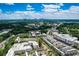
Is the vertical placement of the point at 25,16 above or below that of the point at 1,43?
above

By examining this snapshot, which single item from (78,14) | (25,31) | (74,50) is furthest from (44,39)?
(78,14)

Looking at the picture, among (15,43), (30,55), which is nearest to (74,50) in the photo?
(30,55)

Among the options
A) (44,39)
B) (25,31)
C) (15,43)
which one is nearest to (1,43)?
(15,43)

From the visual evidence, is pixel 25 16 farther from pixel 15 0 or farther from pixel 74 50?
pixel 74 50

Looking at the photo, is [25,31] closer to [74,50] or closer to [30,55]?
[30,55]

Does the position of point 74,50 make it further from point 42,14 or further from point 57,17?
point 42,14

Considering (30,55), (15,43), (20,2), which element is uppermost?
(20,2)

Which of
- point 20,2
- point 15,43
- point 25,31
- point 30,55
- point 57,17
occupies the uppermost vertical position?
point 20,2

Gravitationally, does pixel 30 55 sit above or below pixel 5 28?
below
